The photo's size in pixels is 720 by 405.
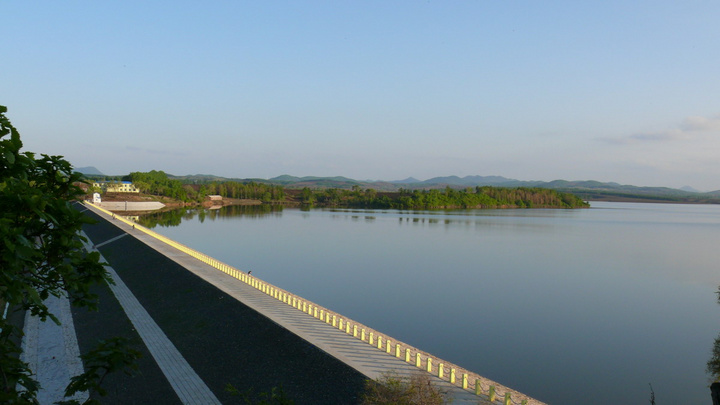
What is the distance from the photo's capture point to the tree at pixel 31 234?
13.6 ft

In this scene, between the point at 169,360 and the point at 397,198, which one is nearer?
the point at 169,360

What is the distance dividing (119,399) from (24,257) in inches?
563

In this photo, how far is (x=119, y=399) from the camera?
16.0 m

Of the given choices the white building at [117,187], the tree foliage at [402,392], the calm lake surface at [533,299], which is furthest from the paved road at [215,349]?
the white building at [117,187]

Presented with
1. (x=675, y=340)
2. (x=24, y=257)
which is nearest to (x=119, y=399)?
(x=24, y=257)

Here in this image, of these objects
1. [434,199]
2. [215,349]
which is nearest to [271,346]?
[215,349]

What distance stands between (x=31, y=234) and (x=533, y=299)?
34.3 m

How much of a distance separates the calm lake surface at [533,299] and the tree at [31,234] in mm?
18534

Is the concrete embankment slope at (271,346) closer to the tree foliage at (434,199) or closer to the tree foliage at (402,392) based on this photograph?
the tree foliage at (402,392)

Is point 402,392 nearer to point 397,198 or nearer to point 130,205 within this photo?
point 130,205

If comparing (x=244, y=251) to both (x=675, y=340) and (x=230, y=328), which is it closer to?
(x=230, y=328)

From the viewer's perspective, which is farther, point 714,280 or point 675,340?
point 714,280

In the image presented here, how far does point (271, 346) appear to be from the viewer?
19.0 m

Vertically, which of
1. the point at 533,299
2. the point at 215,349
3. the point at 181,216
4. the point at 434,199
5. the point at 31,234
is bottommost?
the point at 533,299
